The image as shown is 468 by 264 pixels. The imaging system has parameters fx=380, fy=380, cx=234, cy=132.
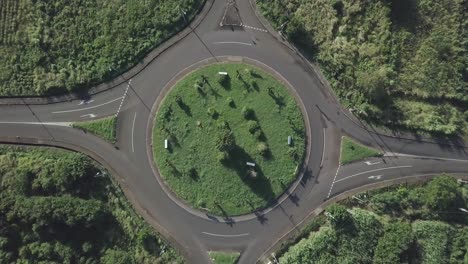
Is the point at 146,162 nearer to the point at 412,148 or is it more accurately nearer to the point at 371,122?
the point at 371,122

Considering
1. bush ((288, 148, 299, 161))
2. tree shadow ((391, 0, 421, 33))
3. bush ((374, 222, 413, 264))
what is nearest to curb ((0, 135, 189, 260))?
bush ((288, 148, 299, 161))

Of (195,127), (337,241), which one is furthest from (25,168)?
(337,241)

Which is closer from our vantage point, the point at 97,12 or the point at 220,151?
the point at 220,151

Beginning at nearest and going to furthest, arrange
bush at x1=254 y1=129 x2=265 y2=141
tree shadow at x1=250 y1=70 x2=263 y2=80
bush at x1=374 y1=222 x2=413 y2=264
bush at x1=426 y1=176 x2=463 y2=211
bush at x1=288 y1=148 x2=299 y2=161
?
1. bush at x1=374 y1=222 x2=413 y2=264
2. bush at x1=426 y1=176 x2=463 y2=211
3. bush at x1=254 y1=129 x2=265 y2=141
4. bush at x1=288 y1=148 x2=299 y2=161
5. tree shadow at x1=250 y1=70 x2=263 y2=80

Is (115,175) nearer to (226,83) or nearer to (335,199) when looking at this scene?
(226,83)

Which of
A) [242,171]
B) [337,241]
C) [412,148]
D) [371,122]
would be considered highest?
[242,171]

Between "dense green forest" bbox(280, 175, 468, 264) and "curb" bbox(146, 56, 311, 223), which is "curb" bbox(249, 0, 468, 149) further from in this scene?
"dense green forest" bbox(280, 175, 468, 264)

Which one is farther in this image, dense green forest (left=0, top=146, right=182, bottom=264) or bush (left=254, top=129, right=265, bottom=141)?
bush (left=254, top=129, right=265, bottom=141)
